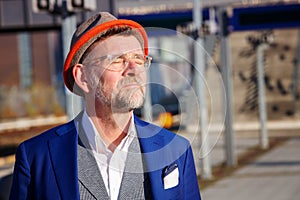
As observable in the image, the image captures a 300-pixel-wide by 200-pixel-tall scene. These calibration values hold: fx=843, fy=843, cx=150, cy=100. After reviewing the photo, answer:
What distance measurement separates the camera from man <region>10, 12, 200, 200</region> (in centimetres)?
295

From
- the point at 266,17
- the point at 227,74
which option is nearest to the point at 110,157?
the point at 227,74

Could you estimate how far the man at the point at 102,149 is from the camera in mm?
2951

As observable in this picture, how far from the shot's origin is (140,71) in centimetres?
285

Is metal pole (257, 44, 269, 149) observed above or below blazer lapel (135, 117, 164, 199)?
below

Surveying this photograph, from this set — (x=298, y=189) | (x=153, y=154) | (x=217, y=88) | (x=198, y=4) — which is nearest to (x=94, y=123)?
(x=153, y=154)

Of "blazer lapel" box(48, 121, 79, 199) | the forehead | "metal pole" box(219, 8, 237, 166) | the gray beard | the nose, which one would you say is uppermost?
the forehead

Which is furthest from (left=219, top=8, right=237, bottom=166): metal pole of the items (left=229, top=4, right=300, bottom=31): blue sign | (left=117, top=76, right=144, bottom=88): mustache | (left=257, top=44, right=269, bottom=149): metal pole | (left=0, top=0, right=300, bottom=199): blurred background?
(left=117, top=76, right=144, bottom=88): mustache

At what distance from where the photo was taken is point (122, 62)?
289cm

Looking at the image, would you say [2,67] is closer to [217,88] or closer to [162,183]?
[217,88]

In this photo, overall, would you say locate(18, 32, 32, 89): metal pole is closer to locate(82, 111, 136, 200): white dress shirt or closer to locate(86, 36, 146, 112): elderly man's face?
locate(82, 111, 136, 200): white dress shirt

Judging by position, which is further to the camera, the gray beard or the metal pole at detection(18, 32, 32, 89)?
the metal pole at detection(18, 32, 32, 89)

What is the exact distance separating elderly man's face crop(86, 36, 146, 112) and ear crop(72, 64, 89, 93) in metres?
0.04

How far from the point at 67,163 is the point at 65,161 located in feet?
0.04

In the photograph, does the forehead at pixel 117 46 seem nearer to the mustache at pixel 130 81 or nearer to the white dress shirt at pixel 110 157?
the mustache at pixel 130 81
